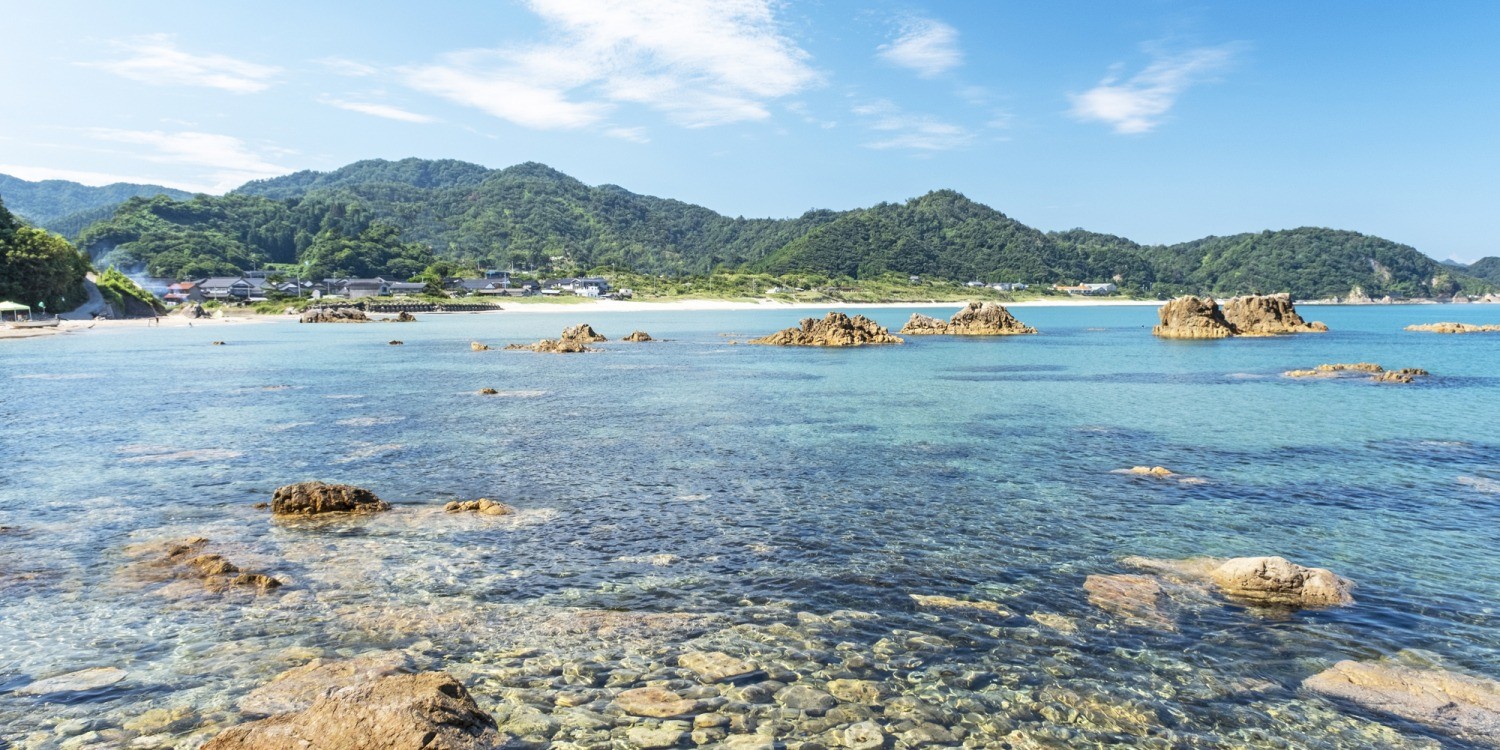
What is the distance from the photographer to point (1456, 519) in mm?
20188

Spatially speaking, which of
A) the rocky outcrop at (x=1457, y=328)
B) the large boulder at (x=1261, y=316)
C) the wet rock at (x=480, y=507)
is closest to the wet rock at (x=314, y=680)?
the wet rock at (x=480, y=507)

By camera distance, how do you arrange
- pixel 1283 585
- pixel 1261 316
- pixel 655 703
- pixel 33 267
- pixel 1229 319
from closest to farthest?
pixel 655 703, pixel 1283 585, pixel 1229 319, pixel 1261 316, pixel 33 267

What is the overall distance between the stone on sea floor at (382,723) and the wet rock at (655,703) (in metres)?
1.76

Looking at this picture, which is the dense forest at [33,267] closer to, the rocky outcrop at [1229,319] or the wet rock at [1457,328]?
the rocky outcrop at [1229,319]

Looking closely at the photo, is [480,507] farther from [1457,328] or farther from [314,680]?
[1457,328]

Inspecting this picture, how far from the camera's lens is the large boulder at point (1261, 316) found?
4439 inches

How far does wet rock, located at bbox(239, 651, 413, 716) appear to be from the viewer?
10.5m

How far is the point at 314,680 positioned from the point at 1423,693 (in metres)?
15.6

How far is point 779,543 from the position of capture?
18.4 metres

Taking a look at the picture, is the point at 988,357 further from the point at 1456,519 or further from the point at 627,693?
the point at 627,693

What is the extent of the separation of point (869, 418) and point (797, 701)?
28.0 meters

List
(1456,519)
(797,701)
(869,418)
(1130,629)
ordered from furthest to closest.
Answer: (869,418) < (1456,519) < (1130,629) < (797,701)

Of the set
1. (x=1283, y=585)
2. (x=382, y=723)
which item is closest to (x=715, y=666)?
(x=382, y=723)

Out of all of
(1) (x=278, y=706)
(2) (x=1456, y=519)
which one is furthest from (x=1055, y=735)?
(2) (x=1456, y=519)
